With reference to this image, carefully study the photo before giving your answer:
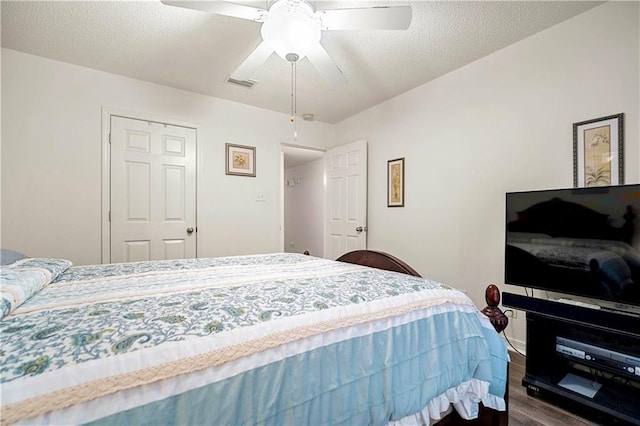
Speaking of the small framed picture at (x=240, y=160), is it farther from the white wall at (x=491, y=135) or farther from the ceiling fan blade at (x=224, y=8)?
the ceiling fan blade at (x=224, y=8)

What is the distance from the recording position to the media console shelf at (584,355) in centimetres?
148

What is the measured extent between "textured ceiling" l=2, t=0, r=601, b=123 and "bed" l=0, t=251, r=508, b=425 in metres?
1.75

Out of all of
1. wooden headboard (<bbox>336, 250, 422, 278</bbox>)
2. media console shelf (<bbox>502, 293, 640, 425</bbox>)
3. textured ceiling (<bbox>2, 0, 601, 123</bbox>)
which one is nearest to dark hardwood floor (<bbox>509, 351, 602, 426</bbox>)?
media console shelf (<bbox>502, 293, 640, 425</bbox>)

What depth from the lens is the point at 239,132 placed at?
11.7 feet

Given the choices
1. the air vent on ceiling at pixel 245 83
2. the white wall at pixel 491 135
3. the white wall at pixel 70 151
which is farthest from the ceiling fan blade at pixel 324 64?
the white wall at pixel 70 151

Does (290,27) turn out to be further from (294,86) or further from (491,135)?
(491,135)

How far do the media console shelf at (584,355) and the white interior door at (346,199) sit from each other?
81.1 inches

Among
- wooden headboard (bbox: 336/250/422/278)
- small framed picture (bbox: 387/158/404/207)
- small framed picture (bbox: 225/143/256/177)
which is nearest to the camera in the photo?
wooden headboard (bbox: 336/250/422/278)

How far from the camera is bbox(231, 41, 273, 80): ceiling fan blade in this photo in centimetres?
187

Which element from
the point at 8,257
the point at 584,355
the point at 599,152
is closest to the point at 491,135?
the point at 599,152

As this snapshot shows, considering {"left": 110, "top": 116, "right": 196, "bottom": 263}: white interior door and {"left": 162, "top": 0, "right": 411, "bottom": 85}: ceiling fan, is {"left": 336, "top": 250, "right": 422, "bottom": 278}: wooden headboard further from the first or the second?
{"left": 110, "top": 116, "right": 196, "bottom": 263}: white interior door

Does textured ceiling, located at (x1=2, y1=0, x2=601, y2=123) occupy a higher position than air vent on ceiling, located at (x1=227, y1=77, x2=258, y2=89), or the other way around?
textured ceiling, located at (x1=2, y1=0, x2=601, y2=123)

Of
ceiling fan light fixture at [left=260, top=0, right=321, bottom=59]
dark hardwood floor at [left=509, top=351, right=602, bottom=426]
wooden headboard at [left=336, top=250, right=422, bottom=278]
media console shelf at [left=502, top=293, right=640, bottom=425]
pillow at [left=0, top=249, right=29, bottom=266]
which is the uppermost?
ceiling fan light fixture at [left=260, top=0, right=321, bottom=59]

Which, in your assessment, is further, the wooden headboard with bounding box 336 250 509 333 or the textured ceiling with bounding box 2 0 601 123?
the textured ceiling with bounding box 2 0 601 123
